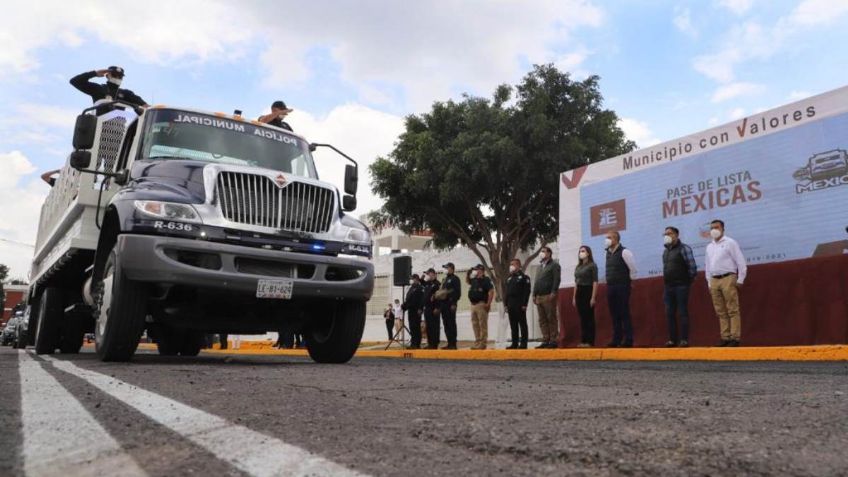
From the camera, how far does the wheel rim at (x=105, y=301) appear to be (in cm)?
550

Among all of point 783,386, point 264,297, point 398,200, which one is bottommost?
point 783,386

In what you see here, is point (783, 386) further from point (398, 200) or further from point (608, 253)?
point (398, 200)

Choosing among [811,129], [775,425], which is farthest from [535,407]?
[811,129]

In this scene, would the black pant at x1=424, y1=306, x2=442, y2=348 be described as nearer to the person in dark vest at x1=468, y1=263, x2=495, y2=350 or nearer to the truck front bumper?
the person in dark vest at x1=468, y1=263, x2=495, y2=350

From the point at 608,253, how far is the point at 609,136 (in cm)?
1317

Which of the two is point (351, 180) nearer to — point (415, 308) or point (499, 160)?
point (415, 308)

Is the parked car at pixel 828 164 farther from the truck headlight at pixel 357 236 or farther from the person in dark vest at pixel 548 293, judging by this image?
the truck headlight at pixel 357 236

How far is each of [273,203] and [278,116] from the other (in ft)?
7.77

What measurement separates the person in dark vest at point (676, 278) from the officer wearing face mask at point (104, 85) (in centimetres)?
732

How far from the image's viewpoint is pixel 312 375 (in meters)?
4.52

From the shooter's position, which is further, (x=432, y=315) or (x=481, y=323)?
(x=432, y=315)

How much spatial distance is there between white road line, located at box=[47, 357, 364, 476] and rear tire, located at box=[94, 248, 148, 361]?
289 centimetres

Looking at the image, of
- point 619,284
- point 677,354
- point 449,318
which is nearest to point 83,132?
point 677,354

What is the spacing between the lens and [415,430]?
6.66 feet
